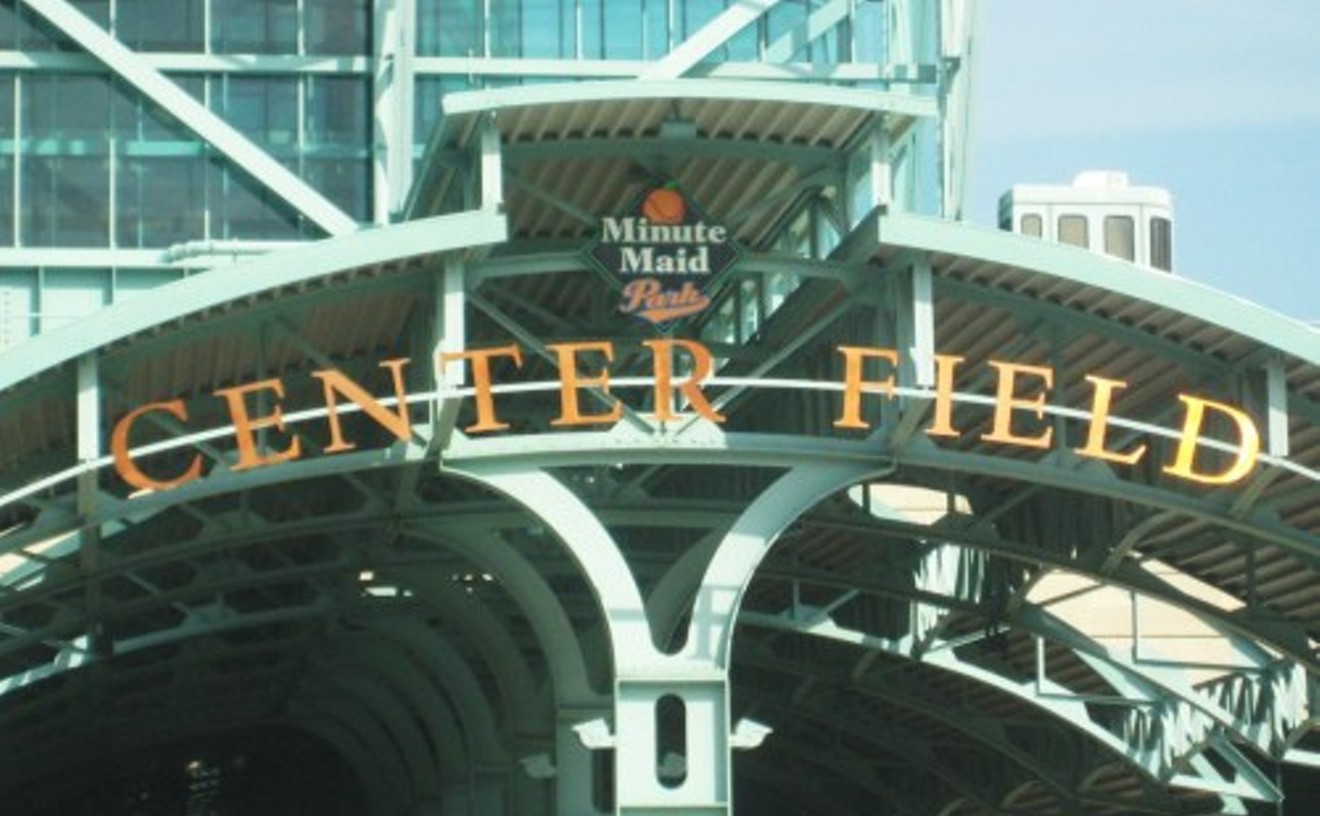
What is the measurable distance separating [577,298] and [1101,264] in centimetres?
878

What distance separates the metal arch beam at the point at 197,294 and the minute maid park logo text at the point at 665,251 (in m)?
2.40

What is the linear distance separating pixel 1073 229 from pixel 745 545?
2471 cm

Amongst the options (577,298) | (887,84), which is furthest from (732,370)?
(887,84)

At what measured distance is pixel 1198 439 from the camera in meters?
33.7

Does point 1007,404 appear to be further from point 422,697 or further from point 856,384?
point 422,697

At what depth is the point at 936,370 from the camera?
1501 inches

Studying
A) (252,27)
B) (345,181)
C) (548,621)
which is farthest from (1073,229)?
(548,621)

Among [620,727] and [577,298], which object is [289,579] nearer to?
[577,298]

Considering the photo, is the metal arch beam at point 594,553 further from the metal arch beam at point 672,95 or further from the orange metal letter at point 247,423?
the metal arch beam at point 672,95

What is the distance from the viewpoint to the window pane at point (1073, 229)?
191ft

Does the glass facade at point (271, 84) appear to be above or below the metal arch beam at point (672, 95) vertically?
above

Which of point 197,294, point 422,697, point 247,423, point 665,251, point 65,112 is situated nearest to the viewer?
point 197,294

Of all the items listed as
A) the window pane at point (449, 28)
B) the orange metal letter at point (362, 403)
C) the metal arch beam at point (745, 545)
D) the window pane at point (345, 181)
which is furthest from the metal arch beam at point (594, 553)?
the window pane at point (449, 28)

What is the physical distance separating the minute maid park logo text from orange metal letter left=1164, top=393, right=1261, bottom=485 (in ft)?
13.8
